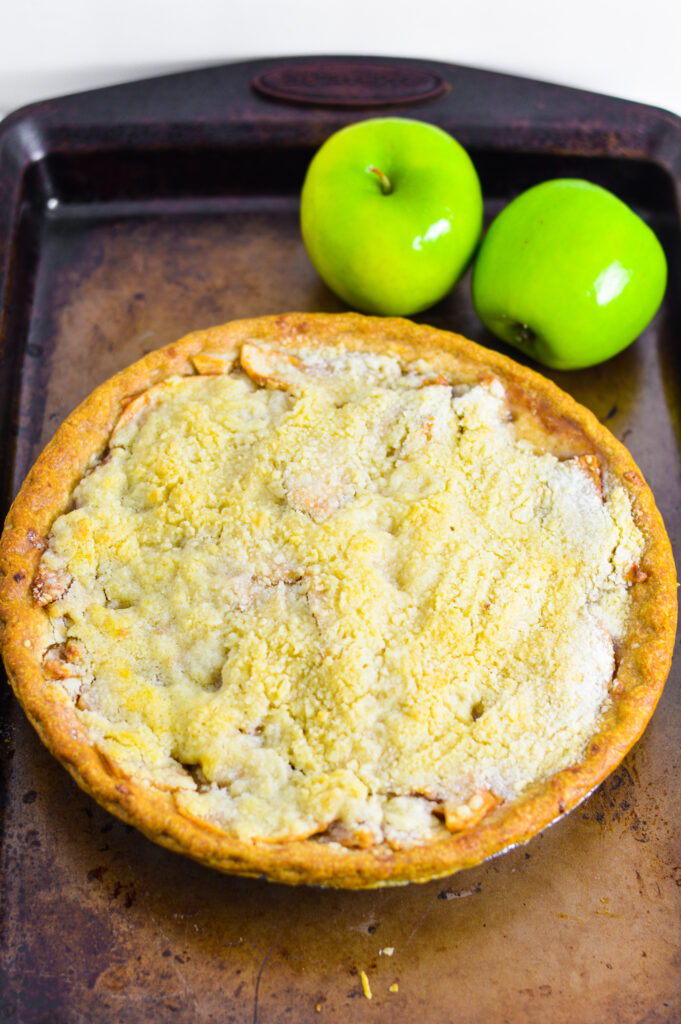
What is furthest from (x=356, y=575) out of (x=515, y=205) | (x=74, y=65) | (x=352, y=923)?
(x=74, y=65)

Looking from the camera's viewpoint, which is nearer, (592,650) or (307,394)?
(592,650)

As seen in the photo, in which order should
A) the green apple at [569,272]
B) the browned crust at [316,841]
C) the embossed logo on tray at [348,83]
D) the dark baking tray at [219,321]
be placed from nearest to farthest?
1. the browned crust at [316,841]
2. the dark baking tray at [219,321]
3. the green apple at [569,272]
4. the embossed logo on tray at [348,83]

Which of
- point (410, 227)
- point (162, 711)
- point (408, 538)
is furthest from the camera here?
point (410, 227)

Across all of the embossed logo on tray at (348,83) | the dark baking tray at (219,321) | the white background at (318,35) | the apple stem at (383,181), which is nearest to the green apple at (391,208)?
the apple stem at (383,181)

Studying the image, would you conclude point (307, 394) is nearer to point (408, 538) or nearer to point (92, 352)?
point (408, 538)

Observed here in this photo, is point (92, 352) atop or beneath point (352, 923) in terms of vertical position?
A: atop

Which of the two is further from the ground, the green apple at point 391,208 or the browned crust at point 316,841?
the green apple at point 391,208

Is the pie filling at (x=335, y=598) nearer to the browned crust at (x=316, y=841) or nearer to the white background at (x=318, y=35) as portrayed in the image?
the browned crust at (x=316, y=841)
